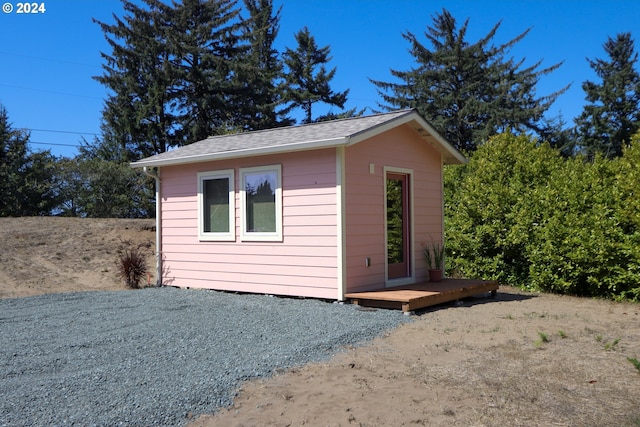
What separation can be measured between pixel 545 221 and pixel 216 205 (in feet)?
20.6

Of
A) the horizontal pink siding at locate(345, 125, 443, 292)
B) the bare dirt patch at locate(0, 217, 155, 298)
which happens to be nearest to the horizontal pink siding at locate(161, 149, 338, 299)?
the horizontal pink siding at locate(345, 125, 443, 292)

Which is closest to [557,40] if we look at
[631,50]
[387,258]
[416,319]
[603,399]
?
[631,50]

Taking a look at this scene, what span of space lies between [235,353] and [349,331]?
1534 mm

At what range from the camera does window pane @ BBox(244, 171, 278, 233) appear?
348 inches

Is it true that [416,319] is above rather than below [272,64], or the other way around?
below

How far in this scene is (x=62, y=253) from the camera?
1310 cm

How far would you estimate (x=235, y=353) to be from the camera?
5238 millimetres

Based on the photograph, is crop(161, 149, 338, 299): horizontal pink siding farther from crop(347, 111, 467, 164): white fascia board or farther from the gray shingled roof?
crop(347, 111, 467, 164): white fascia board

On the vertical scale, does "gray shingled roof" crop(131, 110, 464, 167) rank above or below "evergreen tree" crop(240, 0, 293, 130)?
below

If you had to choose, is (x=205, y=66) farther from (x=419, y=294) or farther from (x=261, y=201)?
(x=419, y=294)

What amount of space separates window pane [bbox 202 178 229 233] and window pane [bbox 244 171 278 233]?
0.57 m

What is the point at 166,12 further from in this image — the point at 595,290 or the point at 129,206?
the point at 595,290

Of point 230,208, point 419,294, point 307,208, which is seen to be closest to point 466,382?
point 419,294

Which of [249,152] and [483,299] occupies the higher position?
[249,152]
